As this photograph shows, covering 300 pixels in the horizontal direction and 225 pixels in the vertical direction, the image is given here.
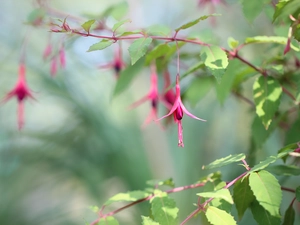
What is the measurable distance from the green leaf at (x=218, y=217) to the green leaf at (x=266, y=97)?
0.48ft

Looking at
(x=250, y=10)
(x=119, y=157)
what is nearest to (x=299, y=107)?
(x=250, y=10)

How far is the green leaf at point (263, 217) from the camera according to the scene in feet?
1.14

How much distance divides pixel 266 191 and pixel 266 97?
148 millimetres

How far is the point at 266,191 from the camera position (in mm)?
327

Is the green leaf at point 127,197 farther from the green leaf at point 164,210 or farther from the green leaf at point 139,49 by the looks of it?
the green leaf at point 139,49

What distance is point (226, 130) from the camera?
1.41 meters

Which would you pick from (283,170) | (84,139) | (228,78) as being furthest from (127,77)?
(84,139)

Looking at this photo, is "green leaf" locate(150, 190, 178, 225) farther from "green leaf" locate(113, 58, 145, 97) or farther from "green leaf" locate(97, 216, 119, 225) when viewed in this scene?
"green leaf" locate(113, 58, 145, 97)

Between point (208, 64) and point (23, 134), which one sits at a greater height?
point (208, 64)

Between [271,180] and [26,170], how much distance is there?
1.05 meters

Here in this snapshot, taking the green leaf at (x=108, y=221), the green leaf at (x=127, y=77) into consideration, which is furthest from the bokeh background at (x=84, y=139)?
the green leaf at (x=108, y=221)

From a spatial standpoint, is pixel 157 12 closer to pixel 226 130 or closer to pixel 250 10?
pixel 226 130

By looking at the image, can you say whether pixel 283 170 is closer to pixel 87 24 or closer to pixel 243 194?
pixel 243 194

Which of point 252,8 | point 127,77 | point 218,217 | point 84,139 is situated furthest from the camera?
point 84,139
